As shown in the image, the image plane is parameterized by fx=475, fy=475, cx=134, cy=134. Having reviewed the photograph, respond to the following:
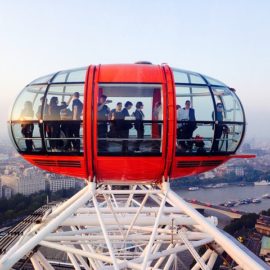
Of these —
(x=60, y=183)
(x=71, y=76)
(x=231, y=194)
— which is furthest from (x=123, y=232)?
(x=231, y=194)

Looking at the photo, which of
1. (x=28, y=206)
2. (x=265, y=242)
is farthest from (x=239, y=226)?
(x=28, y=206)

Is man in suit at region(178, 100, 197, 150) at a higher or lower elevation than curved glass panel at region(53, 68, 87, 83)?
lower

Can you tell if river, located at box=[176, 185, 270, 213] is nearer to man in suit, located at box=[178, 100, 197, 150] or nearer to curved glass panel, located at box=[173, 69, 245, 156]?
curved glass panel, located at box=[173, 69, 245, 156]

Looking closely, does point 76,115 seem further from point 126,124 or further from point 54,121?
point 126,124

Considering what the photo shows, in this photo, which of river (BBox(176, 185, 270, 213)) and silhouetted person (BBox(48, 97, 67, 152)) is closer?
silhouetted person (BBox(48, 97, 67, 152))

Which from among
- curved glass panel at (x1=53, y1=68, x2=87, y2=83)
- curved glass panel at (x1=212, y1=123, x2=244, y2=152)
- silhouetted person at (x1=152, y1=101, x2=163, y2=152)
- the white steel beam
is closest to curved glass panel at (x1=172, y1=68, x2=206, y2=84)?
silhouetted person at (x1=152, y1=101, x2=163, y2=152)
